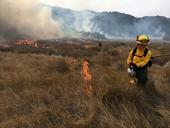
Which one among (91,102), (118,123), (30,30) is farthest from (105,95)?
(30,30)

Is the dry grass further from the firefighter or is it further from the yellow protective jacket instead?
the yellow protective jacket

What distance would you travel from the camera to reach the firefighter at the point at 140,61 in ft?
27.6

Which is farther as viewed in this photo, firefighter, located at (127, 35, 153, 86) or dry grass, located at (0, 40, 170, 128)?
firefighter, located at (127, 35, 153, 86)

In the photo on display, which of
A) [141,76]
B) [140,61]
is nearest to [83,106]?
[141,76]

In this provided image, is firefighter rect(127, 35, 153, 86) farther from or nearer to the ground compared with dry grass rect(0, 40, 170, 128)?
farther from the ground

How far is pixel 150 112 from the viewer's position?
652 cm

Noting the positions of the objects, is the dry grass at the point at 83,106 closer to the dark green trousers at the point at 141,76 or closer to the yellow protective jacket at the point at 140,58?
the dark green trousers at the point at 141,76

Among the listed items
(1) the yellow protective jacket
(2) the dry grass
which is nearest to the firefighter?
(1) the yellow protective jacket

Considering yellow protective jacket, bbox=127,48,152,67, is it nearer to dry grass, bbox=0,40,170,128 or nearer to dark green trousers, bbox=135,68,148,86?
dark green trousers, bbox=135,68,148,86

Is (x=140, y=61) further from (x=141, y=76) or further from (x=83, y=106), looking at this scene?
(x=83, y=106)

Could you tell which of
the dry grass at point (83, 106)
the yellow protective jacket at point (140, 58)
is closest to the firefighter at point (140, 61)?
the yellow protective jacket at point (140, 58)

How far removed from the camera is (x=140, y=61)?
8.54m

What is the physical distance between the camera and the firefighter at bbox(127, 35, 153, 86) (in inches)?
331

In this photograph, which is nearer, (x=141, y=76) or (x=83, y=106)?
(x=83, y=106)
